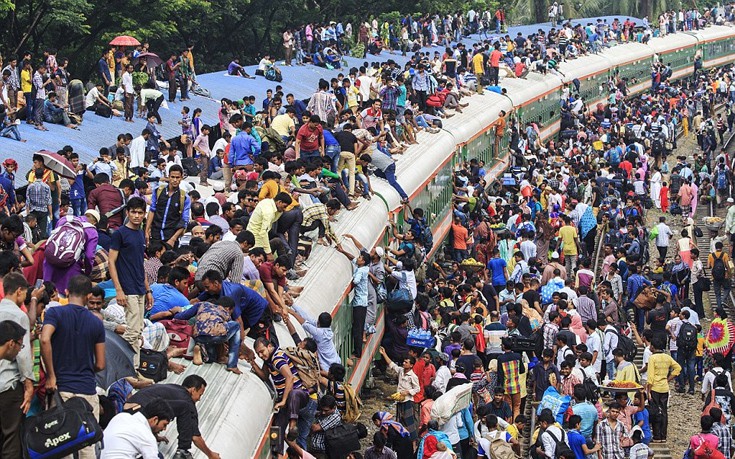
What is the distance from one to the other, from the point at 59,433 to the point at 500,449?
6213 mm

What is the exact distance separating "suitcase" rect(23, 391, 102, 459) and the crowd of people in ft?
0.72

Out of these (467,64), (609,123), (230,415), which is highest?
(230,415)

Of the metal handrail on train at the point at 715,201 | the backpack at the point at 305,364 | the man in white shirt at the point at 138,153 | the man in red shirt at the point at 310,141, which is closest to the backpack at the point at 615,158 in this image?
the metal handrail on train at the point at 715,201

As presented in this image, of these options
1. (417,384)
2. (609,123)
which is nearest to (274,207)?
(417,384)

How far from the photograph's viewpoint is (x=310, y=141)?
1644 centimetres

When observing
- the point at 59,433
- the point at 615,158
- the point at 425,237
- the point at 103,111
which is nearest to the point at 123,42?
the point at 103,111

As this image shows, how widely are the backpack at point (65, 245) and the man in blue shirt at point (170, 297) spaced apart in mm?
786

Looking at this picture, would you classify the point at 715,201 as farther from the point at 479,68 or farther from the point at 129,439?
the point at 129,439

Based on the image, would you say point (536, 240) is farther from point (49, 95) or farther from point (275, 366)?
point (275, 366)

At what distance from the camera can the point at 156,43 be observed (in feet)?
123

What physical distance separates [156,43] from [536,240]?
1874cm

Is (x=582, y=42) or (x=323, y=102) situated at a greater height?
(x=323, y=102)

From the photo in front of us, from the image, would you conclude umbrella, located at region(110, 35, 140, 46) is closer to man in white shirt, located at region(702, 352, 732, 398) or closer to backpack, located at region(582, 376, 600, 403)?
man in white shirt, located at region(702, 352, 732, 398)

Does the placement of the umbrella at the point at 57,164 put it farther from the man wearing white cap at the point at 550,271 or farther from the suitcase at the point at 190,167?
the man wearing white cap at the point at 550,271
